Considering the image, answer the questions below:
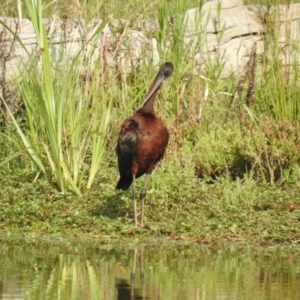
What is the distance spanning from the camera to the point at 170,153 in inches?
420

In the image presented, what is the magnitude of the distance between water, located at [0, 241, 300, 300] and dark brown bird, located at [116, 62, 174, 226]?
3.74ft

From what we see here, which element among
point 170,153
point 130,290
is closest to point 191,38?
point 170,153

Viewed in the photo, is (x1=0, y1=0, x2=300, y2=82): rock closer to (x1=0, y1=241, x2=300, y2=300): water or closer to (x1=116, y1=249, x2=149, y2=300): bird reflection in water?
(x1=0, y1=241, x2=300, y2=300): water

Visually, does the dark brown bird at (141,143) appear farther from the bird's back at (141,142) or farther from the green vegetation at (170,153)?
the green vegetation at (170,153)

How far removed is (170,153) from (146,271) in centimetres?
399

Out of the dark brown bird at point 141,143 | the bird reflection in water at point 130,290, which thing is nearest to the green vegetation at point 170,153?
the dark brown bird at point 141,143

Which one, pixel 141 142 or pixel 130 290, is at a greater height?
pixel 141 142

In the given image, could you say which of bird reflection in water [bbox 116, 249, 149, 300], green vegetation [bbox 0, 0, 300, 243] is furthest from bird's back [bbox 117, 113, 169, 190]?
bird reflection in water [bbox 116, 249, 149, 300]

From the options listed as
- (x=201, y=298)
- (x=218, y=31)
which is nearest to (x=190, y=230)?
(x=201, y=298)

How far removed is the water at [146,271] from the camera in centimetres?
590

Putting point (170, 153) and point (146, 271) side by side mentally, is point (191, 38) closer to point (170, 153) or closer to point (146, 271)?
→ point (170, 153)

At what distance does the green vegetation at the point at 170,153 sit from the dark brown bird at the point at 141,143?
1.22 ft

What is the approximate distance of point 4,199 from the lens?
9.33 meters

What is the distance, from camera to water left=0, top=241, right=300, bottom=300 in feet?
19.4
